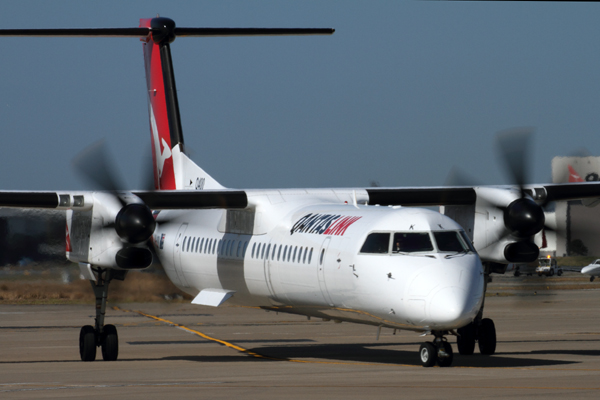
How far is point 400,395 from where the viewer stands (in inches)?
480

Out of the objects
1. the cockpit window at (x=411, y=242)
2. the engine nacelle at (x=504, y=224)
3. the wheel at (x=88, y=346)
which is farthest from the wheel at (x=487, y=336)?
the wheel at (x=88, y=346)

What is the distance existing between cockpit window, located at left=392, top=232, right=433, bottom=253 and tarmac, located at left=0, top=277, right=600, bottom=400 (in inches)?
76.5

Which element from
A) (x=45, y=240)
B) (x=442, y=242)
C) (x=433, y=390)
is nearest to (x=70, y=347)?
(x=45, y=240)

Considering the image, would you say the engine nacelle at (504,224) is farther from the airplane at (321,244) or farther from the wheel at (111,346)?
the wheel at (111,346)

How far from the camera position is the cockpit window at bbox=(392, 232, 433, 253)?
15.5 m

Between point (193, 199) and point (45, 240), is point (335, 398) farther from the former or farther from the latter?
point (45, 240)

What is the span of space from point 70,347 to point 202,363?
22.3 ft

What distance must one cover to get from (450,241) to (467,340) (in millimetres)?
5158

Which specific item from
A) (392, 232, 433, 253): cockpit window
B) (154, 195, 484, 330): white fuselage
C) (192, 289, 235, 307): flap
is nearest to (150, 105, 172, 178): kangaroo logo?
(154, 195, 484, 330): white fuselage

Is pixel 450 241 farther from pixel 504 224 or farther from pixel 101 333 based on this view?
pixel 101 333

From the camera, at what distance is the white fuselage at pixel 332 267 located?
14.8 m

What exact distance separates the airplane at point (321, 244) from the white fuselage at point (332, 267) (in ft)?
0.08

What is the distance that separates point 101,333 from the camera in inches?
798

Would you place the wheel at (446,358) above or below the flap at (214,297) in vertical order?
below
